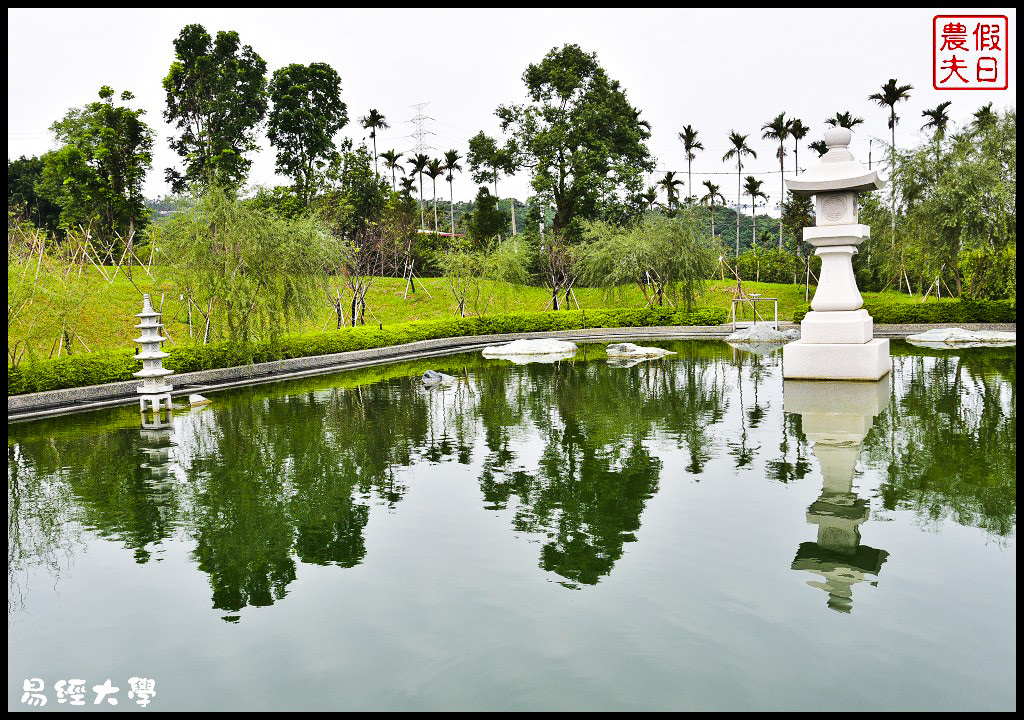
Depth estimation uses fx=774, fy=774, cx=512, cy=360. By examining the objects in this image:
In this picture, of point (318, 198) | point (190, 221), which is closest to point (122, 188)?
point (318, 198)

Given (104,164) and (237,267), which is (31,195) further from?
(237,267)

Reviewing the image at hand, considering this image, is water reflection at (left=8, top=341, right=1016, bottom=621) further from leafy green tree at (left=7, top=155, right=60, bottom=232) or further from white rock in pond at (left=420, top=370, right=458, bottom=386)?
leafy green tree at (left=7, top=155, right=60, bottom=232)

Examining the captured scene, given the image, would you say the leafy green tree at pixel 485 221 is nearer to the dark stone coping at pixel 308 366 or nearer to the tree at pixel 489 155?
the tree at pixel 489 155

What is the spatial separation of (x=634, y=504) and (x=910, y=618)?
10.4 ft

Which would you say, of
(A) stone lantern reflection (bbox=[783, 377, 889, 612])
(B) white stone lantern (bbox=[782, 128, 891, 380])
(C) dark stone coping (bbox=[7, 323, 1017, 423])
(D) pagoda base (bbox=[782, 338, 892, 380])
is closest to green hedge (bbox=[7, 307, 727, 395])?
(C) dark stone coping (bbox=[7, 323, 1017, 423])

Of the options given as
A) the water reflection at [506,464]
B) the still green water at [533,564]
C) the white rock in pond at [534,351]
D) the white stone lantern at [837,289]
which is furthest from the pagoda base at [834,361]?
the white rock in pond at [534,351]

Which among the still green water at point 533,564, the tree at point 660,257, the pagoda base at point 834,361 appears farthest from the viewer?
the tree at point 660,257

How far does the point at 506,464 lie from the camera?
33.1ft

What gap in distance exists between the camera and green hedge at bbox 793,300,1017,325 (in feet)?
94.9

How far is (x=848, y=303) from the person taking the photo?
52.9 ft

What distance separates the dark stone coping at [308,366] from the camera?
53.9 feet

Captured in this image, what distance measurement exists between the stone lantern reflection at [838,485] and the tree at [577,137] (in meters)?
30.1

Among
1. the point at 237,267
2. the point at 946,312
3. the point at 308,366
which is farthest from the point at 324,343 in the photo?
the point at 946,312

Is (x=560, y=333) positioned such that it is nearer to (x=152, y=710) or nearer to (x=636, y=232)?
(x=636, y=232)
